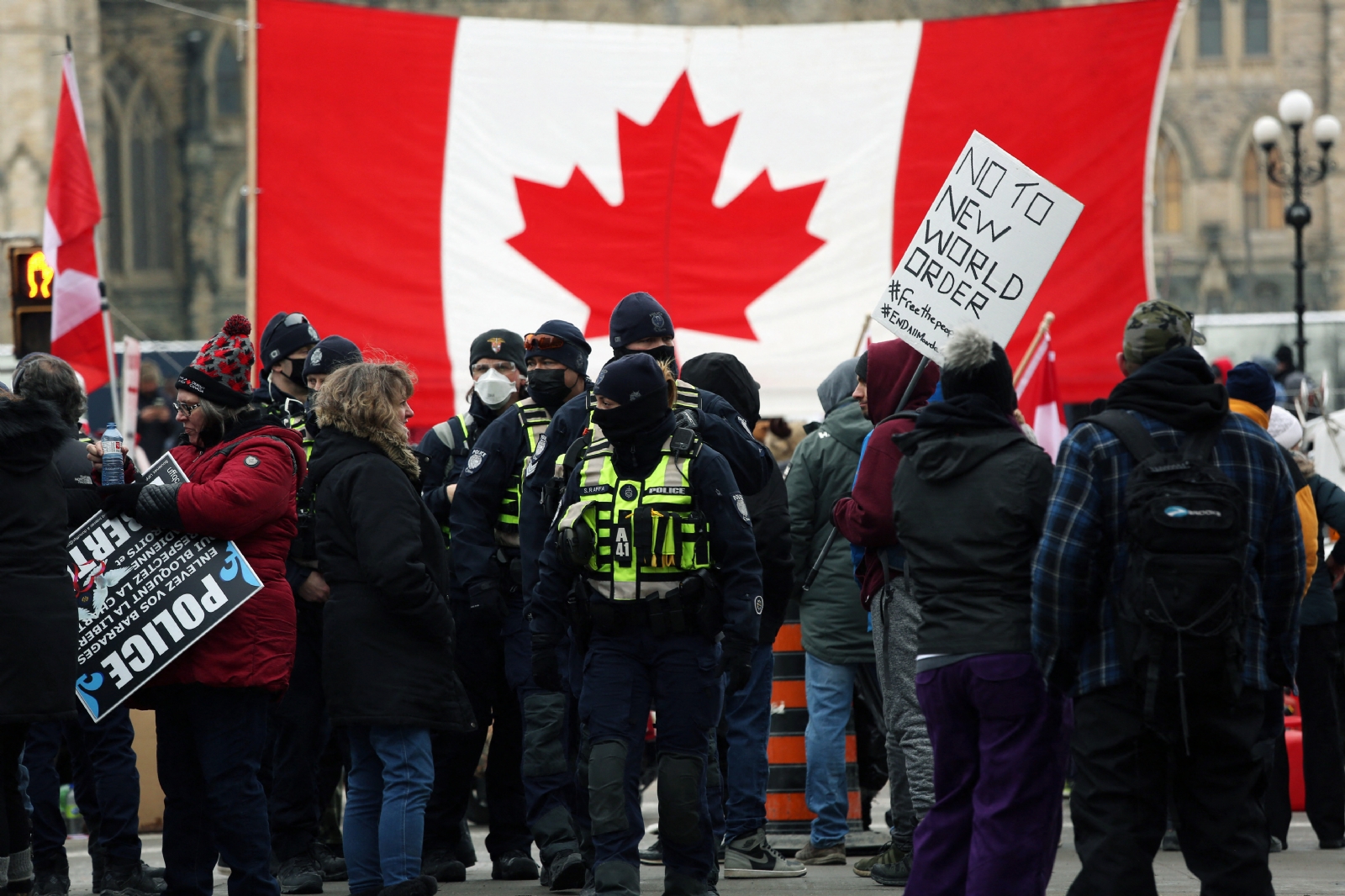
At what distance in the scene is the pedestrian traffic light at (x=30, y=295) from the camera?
36.8 feet

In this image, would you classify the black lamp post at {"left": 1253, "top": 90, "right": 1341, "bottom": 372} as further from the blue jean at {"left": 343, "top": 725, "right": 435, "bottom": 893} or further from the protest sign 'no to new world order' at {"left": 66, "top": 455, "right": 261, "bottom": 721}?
the protest sign 'no to new world order' at {"left": 66, "top": 455, "right": 261, "bottom": 721}

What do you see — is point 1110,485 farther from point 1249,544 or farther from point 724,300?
point 724,300

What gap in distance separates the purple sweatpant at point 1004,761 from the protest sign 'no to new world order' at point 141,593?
2.26 meters

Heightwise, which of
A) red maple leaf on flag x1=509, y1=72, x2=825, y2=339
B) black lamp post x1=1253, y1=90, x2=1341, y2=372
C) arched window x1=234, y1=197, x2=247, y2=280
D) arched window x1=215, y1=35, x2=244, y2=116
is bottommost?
red maple leaf on flag x1=509, y1=72, x2=825, y2=339

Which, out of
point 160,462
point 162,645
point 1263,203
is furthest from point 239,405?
point 1263,203

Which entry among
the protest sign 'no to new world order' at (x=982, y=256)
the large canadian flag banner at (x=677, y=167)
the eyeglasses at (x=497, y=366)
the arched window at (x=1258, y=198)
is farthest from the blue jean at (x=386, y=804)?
the arched window at (x=1258, y=198)

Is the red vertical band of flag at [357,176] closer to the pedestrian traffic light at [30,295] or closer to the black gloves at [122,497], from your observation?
the pedestrian traffic light at [30,295]

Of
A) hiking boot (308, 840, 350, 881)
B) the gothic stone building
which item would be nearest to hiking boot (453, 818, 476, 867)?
hiking boot (308, 840, 350, 881)

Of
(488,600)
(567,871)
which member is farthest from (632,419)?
(567,871)

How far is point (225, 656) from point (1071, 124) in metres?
7.52

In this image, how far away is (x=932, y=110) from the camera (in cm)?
1182

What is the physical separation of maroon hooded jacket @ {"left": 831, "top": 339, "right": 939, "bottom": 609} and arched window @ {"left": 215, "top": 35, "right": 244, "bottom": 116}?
43336 millimetres

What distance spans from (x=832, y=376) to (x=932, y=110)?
4515 mm

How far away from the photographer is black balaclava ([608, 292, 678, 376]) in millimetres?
6559
